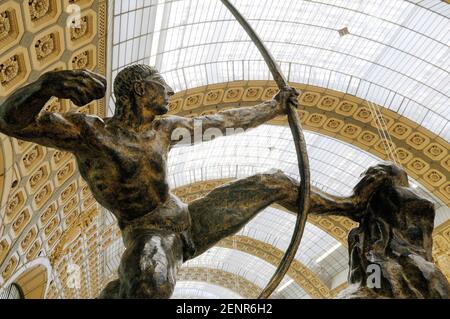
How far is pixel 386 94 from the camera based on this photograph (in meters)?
21.1

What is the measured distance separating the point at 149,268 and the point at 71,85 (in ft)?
3.61

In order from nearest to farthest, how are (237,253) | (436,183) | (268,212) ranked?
(436,183)
(268,212)
(237,253)

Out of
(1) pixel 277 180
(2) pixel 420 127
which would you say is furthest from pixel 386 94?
(1) pixel 277 180

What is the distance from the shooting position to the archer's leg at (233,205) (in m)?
3.06

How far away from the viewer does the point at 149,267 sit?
2.55m

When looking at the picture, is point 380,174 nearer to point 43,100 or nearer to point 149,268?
point 149,268

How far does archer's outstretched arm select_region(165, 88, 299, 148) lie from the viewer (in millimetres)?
3322

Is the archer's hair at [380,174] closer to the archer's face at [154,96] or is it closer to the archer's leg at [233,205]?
the archer's leg at [233,205]

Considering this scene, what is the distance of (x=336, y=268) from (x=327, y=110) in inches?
540
